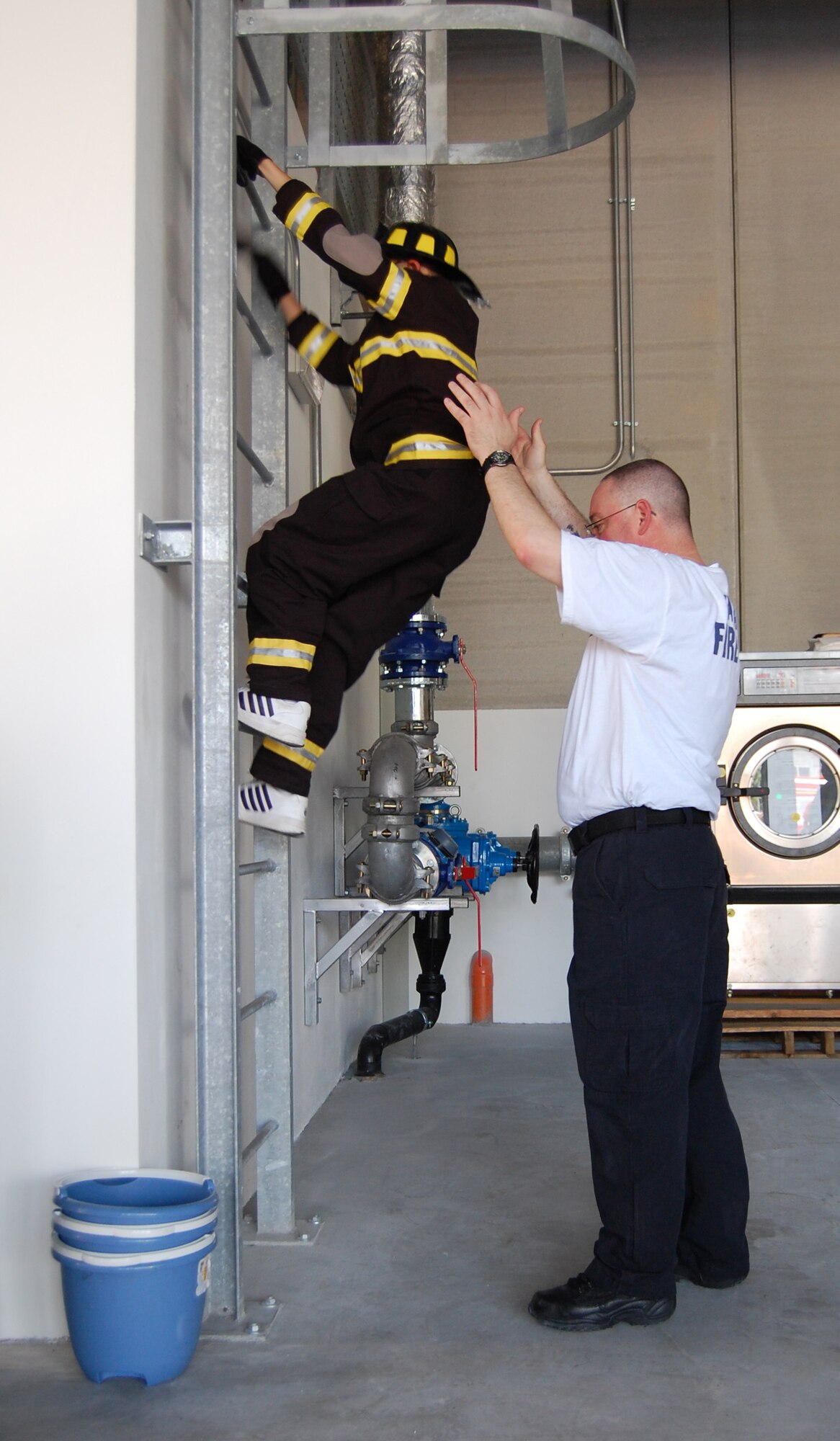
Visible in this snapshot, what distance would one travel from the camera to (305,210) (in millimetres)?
2469

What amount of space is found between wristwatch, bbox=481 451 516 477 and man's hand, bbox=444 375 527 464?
0.05ft

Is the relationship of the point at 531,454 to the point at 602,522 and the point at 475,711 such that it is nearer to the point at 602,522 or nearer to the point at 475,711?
the point at 602,522

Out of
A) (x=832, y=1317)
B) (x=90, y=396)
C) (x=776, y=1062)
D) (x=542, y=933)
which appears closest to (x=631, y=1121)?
(x=832, y=1317)

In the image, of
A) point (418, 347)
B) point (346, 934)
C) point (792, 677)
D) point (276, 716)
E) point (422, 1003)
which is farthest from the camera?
point (792, 677)

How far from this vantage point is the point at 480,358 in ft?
18.7

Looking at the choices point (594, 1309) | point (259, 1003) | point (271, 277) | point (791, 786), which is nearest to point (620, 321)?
point (791, 786)

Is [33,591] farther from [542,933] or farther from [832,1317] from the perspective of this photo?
[542,933]

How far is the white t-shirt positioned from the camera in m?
2.27

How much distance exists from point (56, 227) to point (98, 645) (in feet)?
2.58

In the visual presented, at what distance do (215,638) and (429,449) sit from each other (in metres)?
0.62

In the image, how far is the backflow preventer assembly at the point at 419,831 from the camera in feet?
12.4

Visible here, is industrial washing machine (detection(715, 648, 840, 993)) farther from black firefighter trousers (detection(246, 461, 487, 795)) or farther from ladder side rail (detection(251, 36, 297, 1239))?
black firefighter trousers (detection(246, 461, 487, 795))

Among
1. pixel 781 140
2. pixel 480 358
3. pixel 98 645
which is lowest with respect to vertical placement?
pixel 98 645

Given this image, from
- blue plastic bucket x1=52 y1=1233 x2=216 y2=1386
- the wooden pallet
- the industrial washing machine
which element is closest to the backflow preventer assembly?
the industrial washing machine
